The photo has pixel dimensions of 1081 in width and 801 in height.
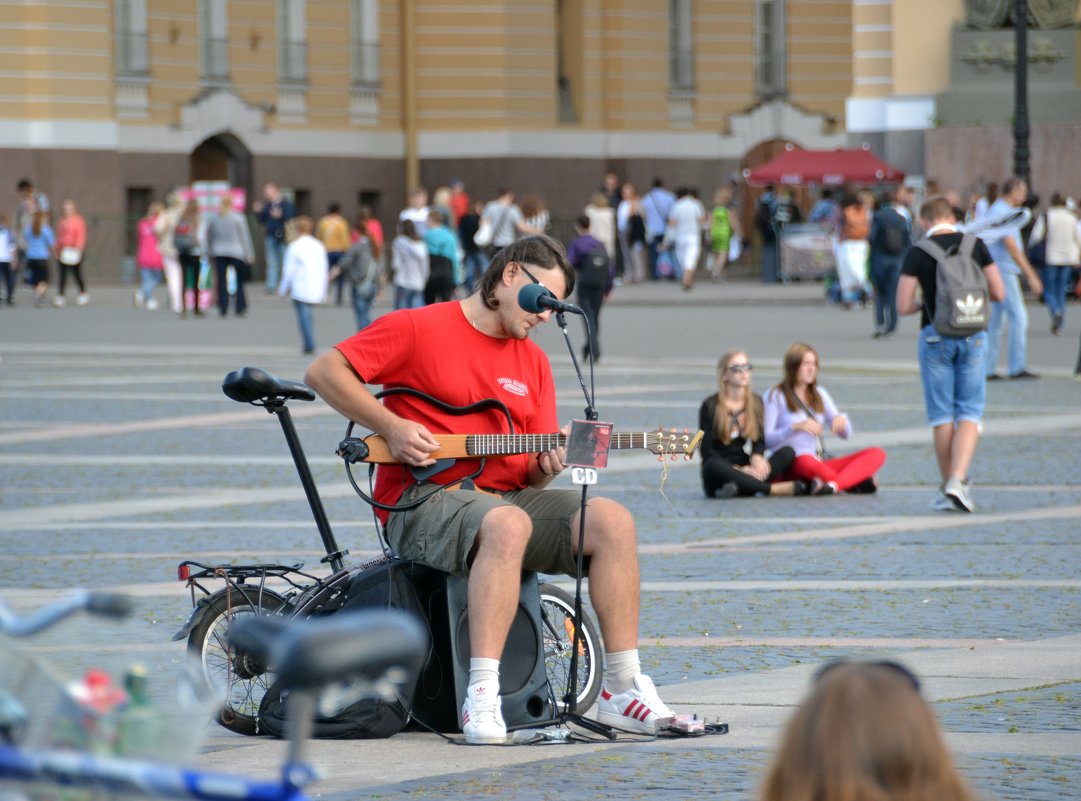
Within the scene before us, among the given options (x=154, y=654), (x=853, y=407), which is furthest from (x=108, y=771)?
(x=853, y=407)

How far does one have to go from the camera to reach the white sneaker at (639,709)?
19.7 ft

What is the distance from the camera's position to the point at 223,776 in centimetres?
225

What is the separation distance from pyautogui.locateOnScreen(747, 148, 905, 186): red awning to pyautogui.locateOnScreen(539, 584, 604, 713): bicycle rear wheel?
2646 cm

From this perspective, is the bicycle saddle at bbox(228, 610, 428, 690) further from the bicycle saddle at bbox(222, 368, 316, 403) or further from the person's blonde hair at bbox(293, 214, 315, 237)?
the person's blonde hair at bbox(293, 214, 315, 237)

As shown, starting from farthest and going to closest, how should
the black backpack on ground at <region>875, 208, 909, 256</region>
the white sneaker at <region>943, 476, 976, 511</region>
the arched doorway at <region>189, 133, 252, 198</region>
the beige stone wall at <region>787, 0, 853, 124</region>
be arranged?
the beige stone wall at <region>787, 0, 853, 124</region>, the arched doorway at <region>189, 133, 252, 198</region>, the black backpack on ground at <region>875, 208, 909, 256</region>, the white sneaker at <region>943, 476, 976, 511</region>

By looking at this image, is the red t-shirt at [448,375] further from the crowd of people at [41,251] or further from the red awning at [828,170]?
the red awning at [828,170]

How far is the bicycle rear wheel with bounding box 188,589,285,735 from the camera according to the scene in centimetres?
593

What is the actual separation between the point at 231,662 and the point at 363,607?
407mm

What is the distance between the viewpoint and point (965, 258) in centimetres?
1133

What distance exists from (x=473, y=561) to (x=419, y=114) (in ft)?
123

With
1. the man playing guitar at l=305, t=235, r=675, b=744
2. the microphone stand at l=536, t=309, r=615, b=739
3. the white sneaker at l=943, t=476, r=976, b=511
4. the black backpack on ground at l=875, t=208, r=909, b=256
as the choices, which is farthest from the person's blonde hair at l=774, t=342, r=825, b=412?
the black backpack on ground at l=875, t=208, r=909, b=256

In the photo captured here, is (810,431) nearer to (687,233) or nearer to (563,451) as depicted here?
(563,451)

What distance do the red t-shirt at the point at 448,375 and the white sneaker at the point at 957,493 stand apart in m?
5.10

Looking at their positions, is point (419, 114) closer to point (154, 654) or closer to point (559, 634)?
point (559, 634)
